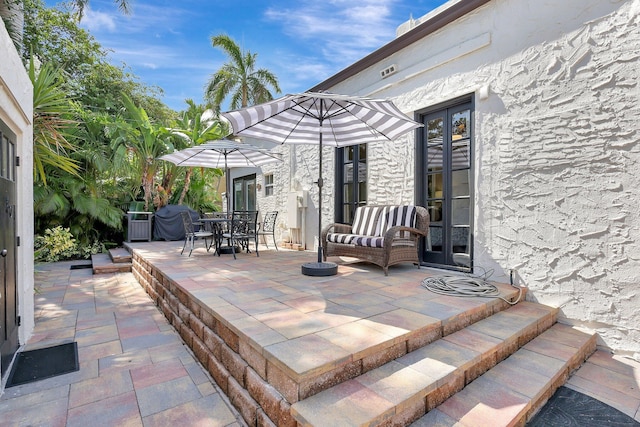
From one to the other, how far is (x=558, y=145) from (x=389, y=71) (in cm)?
310

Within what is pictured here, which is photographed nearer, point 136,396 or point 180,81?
point 136,396

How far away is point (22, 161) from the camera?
341 cm

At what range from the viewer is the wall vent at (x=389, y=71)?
565 centimetres

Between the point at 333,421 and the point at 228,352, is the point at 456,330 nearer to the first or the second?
the point at 333,421

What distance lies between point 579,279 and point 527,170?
1321 millimetres

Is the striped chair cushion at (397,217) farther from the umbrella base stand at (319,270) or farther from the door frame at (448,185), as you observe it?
the umbrella base stand at (319,270)

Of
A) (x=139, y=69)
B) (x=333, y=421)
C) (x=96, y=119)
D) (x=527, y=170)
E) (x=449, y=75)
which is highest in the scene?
Result: (x=139, y=69)

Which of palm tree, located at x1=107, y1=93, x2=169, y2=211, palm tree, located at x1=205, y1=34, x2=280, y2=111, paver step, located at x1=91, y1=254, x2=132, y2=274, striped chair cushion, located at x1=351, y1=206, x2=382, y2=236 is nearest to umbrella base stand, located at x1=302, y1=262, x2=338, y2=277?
striped chair cushion, located at x1=351, y1=206, x2=382, y2=236

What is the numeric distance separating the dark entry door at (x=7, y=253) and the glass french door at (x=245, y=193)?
798cm

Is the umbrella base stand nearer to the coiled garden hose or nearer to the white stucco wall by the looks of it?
the coiled garden hose

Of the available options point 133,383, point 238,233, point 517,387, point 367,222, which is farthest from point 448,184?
point 133,383

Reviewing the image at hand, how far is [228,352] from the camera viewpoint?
8.47ft

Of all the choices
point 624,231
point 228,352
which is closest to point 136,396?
point 228,352

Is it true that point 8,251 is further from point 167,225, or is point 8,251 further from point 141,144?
point 141,144
